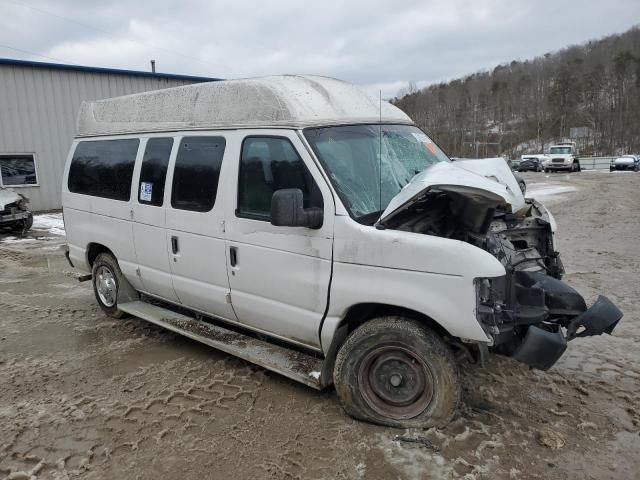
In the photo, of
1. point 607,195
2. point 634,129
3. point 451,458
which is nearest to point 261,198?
point 451,458

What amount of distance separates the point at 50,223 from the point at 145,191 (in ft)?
36.6

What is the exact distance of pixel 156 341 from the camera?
529cm

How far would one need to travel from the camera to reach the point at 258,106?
392 cm

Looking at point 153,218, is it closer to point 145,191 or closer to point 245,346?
point 145,191

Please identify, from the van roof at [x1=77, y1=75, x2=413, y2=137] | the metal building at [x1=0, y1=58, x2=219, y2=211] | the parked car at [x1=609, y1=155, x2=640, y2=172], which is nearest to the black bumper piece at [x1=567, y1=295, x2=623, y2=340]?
the van roof at [x1=77, y1=75, x2=413, y2=137]

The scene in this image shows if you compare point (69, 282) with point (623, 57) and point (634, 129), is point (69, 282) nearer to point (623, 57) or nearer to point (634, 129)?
point (634, 129)

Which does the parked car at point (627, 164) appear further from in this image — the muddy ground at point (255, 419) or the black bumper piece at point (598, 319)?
the black bumper piece at point (598, 319)

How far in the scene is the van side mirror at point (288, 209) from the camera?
10.6 feet

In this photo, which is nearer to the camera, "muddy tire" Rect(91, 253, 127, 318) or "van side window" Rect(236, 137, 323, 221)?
"van side window" Rect(236, 137, 323, 221)

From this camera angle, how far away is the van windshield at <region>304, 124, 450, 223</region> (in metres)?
3.56

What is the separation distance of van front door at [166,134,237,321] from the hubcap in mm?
1455

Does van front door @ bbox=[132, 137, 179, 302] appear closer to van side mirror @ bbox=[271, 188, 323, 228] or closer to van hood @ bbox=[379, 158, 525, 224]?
van side mirror @ bbox=[271, 188, 323, 228]

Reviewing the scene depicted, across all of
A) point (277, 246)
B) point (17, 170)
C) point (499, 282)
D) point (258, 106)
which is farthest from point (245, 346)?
point (17, 170)

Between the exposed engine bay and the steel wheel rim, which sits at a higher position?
the exposed engine bay
